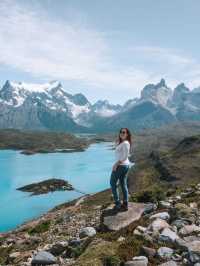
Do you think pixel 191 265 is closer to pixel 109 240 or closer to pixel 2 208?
pixel 109 240

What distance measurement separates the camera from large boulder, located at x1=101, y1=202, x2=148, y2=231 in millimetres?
19875

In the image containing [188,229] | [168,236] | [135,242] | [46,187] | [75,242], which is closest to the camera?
[168,236]

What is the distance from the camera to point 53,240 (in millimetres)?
23859

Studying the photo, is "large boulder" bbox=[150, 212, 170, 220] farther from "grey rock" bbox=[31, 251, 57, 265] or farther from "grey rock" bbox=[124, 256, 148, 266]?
"grey rock" bbox=[31, 251, 57, 265]

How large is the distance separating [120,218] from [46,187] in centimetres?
16343

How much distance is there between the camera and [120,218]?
800 inches

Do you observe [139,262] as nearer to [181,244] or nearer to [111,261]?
[111,261]

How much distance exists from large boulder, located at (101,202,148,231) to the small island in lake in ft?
494

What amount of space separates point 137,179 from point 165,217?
162 meters

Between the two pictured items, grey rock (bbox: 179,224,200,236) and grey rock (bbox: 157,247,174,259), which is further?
grey rock (bbox: 179,224,200,236)

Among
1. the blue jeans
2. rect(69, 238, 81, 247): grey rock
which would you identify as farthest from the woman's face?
rect(69, 238, 81, 247): grey rock

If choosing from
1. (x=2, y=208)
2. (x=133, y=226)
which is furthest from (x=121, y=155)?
(x=2, y=208)

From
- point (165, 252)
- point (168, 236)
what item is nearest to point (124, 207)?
point (168, 236)

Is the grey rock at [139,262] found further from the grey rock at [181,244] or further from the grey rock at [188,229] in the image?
the grey rock at [188,229]
